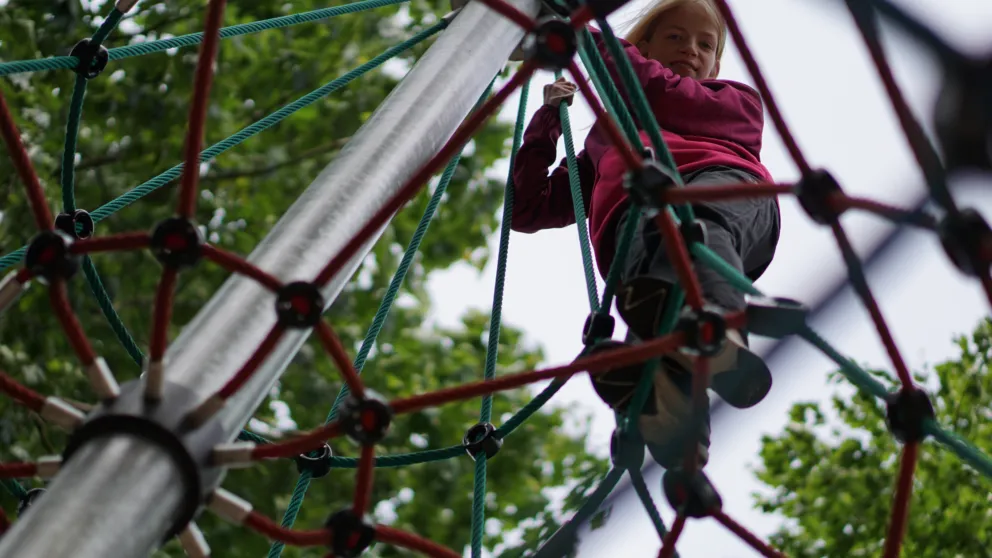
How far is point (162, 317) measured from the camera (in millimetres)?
1321

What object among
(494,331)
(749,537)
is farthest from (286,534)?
(494,331)

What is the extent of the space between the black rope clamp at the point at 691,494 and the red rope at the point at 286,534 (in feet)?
1.51

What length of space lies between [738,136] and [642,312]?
0.72 meters

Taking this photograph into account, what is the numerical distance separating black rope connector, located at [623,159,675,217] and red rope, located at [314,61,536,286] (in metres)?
0.19

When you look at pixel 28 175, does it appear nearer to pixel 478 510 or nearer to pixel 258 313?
pixel 258 313

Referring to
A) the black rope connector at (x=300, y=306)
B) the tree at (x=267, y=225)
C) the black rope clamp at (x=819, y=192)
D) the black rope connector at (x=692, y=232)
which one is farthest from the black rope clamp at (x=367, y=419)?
the tree at (x=267, y=225)

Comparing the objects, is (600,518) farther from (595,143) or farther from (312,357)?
(312,357)

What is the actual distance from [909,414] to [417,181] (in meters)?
0.70

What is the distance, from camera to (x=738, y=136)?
263 centimetres

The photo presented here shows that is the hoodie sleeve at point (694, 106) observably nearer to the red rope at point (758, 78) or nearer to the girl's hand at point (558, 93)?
the girl's hand at point (558, 93)

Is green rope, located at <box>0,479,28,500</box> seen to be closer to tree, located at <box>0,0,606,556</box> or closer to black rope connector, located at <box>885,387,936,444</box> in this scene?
black rope connector, located at <box>885,387,936,444</box>

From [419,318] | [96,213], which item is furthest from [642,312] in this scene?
[419,318]

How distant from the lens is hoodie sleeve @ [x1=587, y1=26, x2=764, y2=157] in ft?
8.43

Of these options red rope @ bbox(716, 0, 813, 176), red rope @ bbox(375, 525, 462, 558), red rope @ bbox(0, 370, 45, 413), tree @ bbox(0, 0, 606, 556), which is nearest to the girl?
red rope @ bbox(716, 0, 813, 176)
